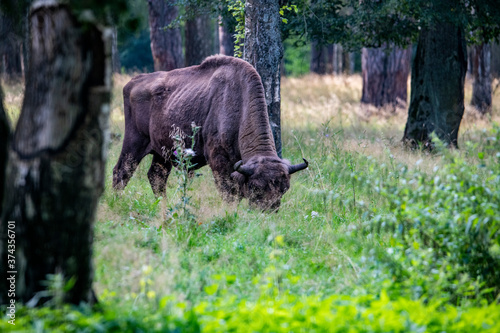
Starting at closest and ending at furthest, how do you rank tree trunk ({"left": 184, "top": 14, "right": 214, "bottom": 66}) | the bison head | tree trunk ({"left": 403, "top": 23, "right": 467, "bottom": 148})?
the bison head < tree trunk ({"left": 403, "top": 23, "right": 467, "bottom": 148}) < tree trunk ({"left": 184, "top": 14, "right": 214, "bottom": 66})

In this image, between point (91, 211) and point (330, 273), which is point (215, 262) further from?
point (91, 211)

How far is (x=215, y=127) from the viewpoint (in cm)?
771

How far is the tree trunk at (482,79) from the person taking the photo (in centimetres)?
1719

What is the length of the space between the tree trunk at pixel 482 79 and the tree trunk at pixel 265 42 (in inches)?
443

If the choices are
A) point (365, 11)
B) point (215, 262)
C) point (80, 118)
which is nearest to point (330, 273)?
point (215, 262)

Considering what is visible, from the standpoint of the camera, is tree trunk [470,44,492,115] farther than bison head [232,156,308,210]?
Yes

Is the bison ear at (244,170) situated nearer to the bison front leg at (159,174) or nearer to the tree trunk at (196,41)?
the bison front leg at (159,174)

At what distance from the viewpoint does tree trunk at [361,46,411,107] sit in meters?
17.8

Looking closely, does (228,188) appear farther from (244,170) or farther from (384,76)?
(384,76)

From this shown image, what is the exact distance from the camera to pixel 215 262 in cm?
505

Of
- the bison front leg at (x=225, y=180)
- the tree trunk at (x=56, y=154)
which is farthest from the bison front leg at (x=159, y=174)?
the tree trunk at (x=56, y=154)

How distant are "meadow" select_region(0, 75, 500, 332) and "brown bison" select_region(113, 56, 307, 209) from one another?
0.51m

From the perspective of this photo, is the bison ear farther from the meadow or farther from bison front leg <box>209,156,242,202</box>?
the meadow

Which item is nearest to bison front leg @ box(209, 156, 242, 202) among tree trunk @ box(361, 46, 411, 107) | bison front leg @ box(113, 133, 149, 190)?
bison front leg @ box(113, 133, 149, 190)
